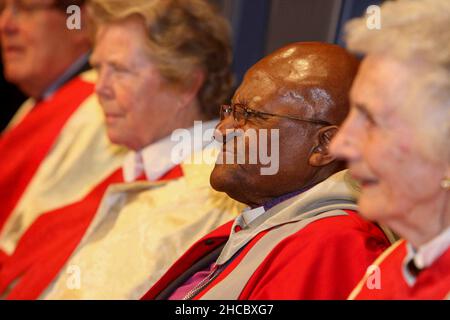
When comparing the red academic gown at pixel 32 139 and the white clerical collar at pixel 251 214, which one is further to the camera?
the red academic gown at pixel 32 139

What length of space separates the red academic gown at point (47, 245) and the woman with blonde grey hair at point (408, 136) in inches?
46.8

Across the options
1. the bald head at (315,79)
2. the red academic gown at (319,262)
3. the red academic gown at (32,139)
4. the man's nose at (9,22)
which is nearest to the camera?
the red academic gown at (319,262)

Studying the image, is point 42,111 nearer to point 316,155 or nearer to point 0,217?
point 0,217

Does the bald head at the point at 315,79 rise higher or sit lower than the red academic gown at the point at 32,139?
higher

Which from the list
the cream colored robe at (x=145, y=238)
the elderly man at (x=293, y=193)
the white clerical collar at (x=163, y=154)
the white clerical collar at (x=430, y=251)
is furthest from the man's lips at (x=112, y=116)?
the white clerical collar at (x=430, y=251)

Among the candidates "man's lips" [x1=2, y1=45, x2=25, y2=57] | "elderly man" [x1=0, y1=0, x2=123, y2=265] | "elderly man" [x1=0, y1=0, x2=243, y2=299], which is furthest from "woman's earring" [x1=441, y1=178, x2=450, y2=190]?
"man's lips" [x1=2, y1=45, x2=25, y2=57]

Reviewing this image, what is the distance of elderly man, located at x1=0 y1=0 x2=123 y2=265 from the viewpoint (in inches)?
127

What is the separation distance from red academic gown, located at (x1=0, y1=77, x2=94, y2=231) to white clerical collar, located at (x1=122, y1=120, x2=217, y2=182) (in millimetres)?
752

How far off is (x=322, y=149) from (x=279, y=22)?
853 mm

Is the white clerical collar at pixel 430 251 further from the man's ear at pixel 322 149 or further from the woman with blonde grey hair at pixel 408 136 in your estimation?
the man's ear at pixel 322 149

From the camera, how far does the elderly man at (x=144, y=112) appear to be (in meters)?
2.52

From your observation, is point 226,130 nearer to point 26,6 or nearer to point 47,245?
point 47,245

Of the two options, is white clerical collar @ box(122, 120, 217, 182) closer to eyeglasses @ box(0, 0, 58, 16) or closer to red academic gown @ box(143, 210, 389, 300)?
red academic gown @ box(143, 210, 389, 300)

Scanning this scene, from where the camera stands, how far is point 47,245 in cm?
287
